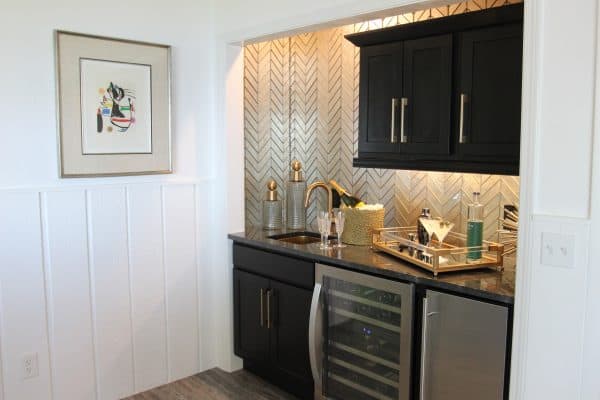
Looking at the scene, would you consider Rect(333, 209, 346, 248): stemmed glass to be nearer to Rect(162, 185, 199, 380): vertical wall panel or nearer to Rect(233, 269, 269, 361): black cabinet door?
Rect(233, 269, 269, 361): black cabinet door

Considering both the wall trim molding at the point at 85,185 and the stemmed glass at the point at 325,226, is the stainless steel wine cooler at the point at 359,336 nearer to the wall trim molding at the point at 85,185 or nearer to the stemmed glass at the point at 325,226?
the stemmed glass at the point at 325,226

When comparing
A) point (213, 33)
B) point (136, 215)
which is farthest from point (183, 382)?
point (213, 33)

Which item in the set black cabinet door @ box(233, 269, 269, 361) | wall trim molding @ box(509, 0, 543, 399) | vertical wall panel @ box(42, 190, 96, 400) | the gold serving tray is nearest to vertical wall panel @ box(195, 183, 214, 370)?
black cabinet door @ box(233, 269, 269, 361)

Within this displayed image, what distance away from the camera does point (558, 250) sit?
186 centimetres

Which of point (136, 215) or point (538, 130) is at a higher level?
point (538, 130)

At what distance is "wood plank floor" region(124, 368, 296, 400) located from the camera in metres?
3.16

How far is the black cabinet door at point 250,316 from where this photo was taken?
3217 mm

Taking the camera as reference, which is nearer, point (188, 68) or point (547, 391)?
point (547, 391)

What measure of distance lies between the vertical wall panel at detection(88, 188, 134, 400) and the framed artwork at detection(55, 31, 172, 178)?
0.19 m

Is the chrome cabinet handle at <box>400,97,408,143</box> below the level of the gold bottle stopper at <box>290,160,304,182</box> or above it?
above

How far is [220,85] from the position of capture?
132 inches

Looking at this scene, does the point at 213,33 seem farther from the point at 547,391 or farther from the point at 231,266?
the point at 547,391

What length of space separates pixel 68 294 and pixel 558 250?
2.32m

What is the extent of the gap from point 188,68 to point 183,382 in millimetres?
1849
